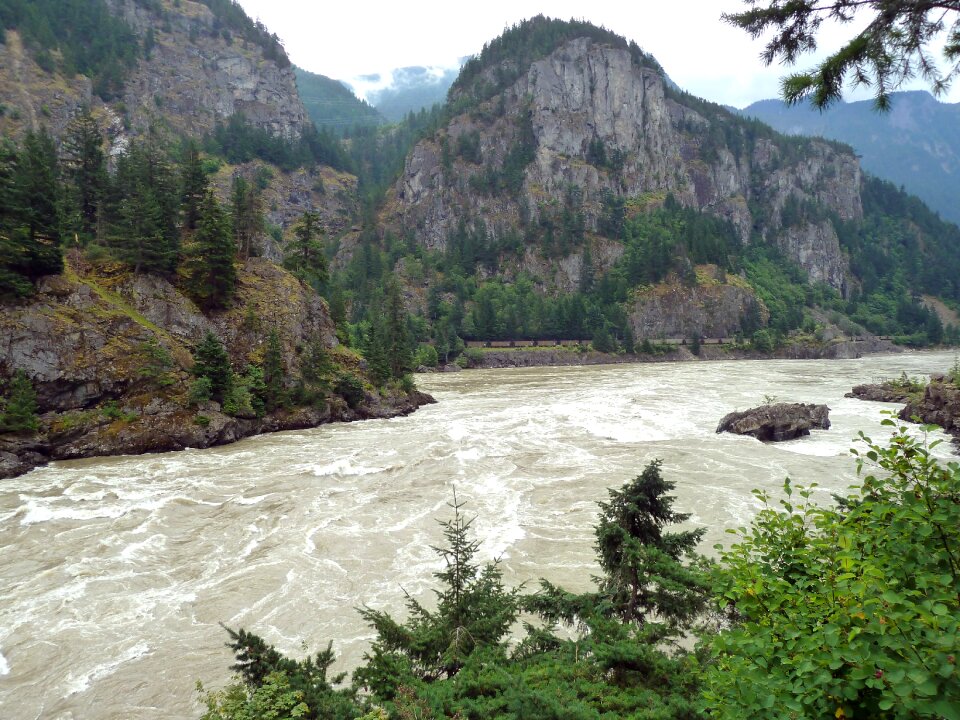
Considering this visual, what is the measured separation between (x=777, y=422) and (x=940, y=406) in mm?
12742

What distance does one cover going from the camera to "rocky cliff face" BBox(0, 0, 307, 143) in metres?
105

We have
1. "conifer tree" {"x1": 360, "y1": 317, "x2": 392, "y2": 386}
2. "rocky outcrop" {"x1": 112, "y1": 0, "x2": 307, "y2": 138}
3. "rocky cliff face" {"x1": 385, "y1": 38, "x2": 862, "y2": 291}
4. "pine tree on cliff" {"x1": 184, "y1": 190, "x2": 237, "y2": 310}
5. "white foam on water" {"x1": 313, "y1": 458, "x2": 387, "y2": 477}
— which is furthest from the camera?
"rocky cliff face" {"x1": 385, "y1": 38, "x2": 862, "y2": 291}

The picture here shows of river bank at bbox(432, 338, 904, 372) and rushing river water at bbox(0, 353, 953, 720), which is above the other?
river bank at bbox(432, 338, 904, 372)

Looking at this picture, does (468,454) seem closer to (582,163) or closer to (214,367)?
(214,367)

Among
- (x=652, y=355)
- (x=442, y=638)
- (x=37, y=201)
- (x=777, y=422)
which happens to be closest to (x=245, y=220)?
(x=37, y=201)

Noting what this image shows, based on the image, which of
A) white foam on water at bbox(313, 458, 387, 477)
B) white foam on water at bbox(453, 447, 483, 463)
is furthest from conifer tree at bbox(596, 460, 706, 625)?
white foam on water at bbox(453, 447, 483, 463)

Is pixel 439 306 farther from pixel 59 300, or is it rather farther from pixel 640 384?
pixel 59 300

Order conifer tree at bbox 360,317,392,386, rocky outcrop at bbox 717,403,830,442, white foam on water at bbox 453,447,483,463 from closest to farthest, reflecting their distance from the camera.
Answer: white foam on water at bbox 453,447,483,463 → rocky outcrop at bbox 717,403,830,442 → conifer tree at bbox 360,317,392,386

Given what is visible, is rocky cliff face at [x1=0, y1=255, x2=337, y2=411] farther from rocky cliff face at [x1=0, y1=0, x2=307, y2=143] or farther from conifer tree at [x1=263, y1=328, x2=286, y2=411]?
rocky cliff face at [x1=0, y1=0, x2=307, y2=143]

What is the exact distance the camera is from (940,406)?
35.2 metres

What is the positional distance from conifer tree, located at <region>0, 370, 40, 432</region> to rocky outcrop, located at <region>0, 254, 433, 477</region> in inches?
19.0

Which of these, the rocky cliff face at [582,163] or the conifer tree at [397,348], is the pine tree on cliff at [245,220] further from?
A: the rocky cliff face at [582,163]

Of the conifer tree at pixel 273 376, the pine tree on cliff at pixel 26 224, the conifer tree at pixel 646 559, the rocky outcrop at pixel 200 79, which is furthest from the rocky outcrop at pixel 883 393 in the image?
the rocky outcrop at pixel 200 79

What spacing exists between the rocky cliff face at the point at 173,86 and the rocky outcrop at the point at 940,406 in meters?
137
